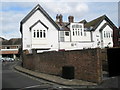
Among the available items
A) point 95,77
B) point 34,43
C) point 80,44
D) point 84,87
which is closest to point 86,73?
point 95,77

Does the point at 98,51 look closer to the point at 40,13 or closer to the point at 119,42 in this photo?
the point at 119,42

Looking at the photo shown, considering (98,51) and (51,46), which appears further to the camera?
(51,46)

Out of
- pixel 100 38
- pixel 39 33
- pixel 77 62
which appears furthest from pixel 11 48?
pixel 77 62

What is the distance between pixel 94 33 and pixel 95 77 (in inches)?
1394

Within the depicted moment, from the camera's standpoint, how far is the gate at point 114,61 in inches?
648

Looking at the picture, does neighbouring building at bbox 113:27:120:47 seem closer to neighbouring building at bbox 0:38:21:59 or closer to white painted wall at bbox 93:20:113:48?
white painted wall at bbox 93:20:113:48

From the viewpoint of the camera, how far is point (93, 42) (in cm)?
4812

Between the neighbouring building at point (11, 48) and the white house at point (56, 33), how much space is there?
33.7 metres

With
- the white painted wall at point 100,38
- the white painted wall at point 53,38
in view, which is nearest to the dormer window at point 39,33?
the white painted wall at point 53,38

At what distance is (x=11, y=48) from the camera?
8262 centimetres

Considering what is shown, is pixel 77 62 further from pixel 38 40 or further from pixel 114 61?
pixel 38 40

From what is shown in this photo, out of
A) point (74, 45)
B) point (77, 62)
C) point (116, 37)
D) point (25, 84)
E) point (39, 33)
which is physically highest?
point (39, 33)

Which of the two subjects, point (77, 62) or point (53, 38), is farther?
point (53, 38)

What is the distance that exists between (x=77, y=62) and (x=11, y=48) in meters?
69.1
